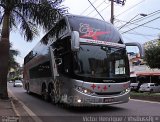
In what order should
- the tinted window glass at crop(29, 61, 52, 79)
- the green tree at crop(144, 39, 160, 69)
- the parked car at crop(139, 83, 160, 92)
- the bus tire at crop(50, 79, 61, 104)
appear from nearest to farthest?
the bus tire at crop(50, 79, 61, 104) → the tinted window glass at crop(29, 61, 52, 79) → the green tree at crop(144, 39, 160, 69) → the parked car at crop(139, 83, 160, 92)

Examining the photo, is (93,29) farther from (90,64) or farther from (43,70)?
(43,70)

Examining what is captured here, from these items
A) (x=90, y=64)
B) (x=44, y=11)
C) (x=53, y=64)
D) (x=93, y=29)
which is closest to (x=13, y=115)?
(x=90, y=64)

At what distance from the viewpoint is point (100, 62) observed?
14.9 m

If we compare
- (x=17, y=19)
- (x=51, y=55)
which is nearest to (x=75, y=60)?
(x=51, y=55)

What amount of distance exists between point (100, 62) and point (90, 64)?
0.47 meters

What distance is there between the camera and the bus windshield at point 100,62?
14.6 metres

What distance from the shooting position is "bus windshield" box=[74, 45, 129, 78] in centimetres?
1456

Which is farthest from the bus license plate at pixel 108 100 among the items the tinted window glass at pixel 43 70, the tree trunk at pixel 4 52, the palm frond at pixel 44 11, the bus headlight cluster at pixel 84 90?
the tree trunk at pixel 4 52

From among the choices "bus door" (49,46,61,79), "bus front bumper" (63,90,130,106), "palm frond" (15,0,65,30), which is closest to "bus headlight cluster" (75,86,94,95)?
"bus front bumper" (63,90,130,106)

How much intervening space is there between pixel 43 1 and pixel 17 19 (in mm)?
2603

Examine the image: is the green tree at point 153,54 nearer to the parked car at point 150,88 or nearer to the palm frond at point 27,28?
the parked car at point 150,88

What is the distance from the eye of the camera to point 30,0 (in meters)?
20.3

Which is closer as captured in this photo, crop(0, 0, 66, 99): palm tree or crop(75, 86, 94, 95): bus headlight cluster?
crop(75, 86, 94, 95): bus headlight cluster

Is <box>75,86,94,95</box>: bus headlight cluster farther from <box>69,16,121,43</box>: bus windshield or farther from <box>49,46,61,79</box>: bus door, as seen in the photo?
<box>49,46,61,79</box>: bus door
